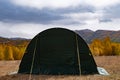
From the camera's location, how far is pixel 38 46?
65.5 ft

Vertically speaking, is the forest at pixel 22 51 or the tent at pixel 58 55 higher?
the tent at pixel 58 55

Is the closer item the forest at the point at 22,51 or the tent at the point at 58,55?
the tent at the point at 58,55

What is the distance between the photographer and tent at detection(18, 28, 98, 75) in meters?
19.5

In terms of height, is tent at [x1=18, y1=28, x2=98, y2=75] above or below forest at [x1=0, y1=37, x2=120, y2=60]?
above

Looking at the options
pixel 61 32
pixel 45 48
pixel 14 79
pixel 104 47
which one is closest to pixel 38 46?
pixel 45 48

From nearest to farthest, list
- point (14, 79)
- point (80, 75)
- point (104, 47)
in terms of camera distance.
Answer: point (14, 79) < point (80, 75) < point (104, 47)

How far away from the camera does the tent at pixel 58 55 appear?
768 inches

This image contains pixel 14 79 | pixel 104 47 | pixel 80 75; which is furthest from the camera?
pixel 104 47

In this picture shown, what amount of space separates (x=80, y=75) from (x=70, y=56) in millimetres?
1472

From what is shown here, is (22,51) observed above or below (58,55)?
below

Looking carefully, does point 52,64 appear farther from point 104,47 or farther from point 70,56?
point 104,47

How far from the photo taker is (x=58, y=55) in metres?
19.8

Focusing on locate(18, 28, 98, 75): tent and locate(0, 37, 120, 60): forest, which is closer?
locate(18, 28, 98, 75): tent

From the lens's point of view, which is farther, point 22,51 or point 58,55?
point 22,51
